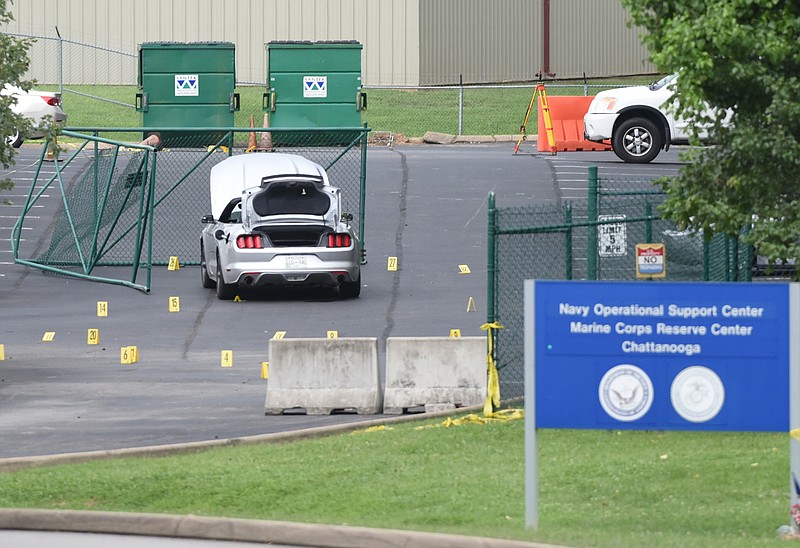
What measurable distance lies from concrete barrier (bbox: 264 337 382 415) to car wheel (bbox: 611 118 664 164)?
1760cm

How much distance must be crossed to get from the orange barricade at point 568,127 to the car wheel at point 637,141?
2971 millimetres

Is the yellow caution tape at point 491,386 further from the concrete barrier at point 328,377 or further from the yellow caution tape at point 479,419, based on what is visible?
the concrete barrier at point 328,377

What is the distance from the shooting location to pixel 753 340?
28.3 ft

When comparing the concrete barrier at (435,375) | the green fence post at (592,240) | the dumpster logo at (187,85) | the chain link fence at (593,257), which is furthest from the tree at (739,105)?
the dumpster logo at (187,85)

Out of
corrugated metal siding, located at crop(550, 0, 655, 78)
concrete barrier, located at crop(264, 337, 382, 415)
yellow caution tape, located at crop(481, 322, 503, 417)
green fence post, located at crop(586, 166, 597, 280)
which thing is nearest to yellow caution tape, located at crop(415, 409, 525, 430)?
yellow caution tape, located at crop(481, 322, 503, 417)

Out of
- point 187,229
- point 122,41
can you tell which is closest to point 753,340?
point 187,229

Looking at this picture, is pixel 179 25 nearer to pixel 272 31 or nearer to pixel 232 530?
pixel 272 31

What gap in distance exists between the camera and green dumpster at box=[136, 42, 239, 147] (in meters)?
34.9

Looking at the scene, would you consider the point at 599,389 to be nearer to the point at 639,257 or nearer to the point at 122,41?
the point at 639,257

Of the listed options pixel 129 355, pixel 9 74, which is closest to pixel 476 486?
pixel 129 355

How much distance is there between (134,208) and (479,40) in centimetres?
2434

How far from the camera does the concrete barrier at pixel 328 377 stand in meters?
14.3

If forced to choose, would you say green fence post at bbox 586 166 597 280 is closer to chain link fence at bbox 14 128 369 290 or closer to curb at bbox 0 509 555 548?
curb at bbox 0 509 555 548

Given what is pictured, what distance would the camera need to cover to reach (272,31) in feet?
157
